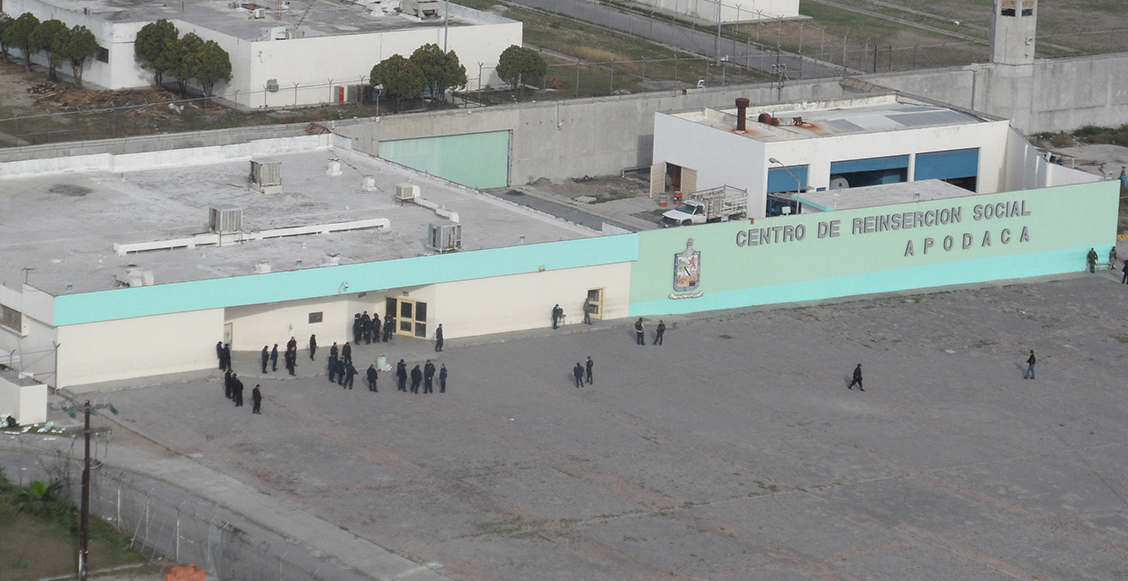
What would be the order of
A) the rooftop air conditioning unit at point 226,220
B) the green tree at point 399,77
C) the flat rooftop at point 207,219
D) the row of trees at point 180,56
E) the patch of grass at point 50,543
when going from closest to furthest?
the patch of grass at point 50,543 < the flat rooftop at point 207,219 < the rooftop air conditioning unit at point 226,220 < the row of trees at point 180,56 < the green tree at point 399,77

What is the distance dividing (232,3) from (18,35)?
10521 millimetres

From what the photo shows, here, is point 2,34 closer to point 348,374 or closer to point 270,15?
point 270,15

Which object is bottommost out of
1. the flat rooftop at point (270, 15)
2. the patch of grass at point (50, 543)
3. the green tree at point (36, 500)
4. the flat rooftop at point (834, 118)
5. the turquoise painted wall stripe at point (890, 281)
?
the patch of grass at point (50, 543)

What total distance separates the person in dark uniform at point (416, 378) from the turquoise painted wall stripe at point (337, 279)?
4483mm

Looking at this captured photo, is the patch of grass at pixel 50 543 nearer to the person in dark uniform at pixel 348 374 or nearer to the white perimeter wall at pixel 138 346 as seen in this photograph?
the white perimeter wall at pixel 138 346

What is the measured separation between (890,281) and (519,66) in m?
25.9

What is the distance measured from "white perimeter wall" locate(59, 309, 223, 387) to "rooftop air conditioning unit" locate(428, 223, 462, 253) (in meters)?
8.12

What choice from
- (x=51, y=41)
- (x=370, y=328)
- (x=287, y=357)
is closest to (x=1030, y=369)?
(x=370, y=328)

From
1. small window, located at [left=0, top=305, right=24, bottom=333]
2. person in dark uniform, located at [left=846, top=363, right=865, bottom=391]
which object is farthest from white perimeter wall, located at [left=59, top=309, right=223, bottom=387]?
person in dark uniform, located at [left=846, top=363, right=865, bottom=391]

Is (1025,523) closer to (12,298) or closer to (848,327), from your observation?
(848,327)

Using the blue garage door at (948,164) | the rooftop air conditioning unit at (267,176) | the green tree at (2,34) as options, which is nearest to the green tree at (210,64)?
the green tree at (2,34)

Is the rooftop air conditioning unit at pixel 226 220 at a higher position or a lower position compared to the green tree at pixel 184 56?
lower

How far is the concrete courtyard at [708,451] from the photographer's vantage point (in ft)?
154

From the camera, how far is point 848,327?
65812 mm
